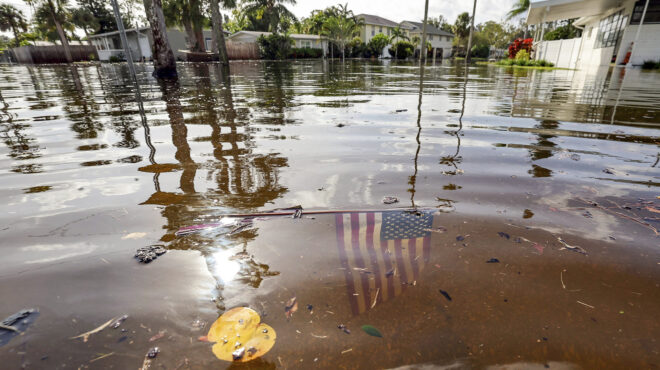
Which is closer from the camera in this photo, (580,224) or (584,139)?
(580,224)

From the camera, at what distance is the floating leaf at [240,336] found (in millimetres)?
1124

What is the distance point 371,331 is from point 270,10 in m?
56.3

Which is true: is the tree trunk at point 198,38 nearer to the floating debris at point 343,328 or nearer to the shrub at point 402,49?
the shrub at point 402,49

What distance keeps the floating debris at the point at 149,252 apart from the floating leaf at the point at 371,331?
1.16 metres

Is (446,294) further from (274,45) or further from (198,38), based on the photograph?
(198,38)

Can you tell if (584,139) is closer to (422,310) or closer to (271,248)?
(422,310)

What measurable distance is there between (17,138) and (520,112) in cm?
758

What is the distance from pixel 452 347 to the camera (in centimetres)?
114

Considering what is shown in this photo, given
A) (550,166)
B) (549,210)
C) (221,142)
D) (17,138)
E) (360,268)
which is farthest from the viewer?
(17,138)

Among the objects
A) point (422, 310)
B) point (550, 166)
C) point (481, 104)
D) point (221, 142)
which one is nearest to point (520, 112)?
point (481, 104)

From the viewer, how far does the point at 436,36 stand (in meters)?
59.5

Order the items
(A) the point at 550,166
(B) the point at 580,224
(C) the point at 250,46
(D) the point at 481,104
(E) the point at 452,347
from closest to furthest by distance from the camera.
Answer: (E) the point at 452,347 < (B) the point at 580,224 < (A) the point at 550,166 < (D) the point at 481,104 < (C) the point at 250,46

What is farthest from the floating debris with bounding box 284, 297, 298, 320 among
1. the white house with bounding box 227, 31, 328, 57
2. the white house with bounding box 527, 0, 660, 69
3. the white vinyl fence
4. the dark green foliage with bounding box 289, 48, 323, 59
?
the white house with bounding box 227, 31, 328, 57

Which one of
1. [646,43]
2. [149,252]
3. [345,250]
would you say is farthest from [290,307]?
[646,43]
